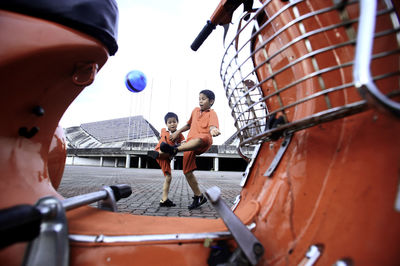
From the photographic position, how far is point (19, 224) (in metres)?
0.55

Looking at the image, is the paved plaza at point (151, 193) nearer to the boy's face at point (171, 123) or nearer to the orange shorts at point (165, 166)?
the orange shorts at point (165, 166)

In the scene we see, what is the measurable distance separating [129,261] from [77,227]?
0.75 feet

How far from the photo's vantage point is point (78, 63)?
89 cm

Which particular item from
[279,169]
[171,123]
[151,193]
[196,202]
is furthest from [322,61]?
[151,193]

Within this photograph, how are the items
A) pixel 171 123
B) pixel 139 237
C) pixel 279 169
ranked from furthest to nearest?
pixel 171 123, pixel 279 169, pixel 139 237

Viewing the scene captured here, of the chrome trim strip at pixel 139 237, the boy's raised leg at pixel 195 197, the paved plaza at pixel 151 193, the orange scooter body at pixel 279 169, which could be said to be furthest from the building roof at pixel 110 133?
the chrome trim strip at pixel 139 237

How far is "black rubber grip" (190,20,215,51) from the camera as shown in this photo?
1289mm

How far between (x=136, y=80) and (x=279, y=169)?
1.63 metres

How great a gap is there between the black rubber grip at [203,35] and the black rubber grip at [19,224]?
1.16 m

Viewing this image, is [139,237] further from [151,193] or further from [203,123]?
[151,193]

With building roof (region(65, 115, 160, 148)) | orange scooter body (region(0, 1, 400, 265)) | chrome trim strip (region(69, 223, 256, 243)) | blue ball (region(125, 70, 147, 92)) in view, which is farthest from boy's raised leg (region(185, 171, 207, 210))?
building roof (region(65, 115, 160, 148))

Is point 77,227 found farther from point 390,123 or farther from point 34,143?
point 390,123

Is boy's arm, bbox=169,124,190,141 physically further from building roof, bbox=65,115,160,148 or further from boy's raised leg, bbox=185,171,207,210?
building roof, bbox=65,115,160,148

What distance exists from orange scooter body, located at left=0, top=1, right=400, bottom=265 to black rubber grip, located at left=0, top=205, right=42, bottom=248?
0.16 metres
